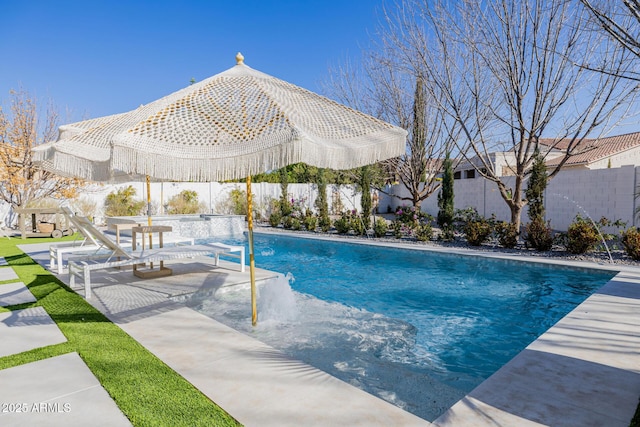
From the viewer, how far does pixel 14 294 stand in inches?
217

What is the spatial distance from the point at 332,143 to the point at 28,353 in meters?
3.36

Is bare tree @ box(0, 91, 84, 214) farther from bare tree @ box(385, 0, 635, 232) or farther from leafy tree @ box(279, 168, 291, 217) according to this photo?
bare tree @ box(385, 0, 635, 232)

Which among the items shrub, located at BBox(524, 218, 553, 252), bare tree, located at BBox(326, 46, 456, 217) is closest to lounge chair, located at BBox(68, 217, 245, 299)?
shrub, located at BBox(524, 218, 553, 252)

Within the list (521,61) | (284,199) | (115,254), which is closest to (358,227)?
(284,199)

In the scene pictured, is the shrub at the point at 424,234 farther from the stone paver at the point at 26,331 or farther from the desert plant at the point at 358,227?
the stone paver at the point at 26,331

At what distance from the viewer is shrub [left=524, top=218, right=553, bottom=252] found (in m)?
9.73

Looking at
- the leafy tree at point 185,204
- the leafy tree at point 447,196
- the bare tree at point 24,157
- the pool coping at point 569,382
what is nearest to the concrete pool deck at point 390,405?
the pool coping at point 569,382

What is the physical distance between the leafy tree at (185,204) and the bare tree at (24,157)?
425 centimetres

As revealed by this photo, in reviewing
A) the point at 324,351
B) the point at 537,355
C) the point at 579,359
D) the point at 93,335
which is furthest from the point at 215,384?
the point at 579,359

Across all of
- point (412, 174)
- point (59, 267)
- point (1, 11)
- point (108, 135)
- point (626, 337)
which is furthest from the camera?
point (412, 174)

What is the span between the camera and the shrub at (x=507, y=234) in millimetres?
10306

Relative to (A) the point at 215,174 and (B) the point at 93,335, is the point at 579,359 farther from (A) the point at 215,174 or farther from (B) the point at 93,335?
(B) the point at 93,335

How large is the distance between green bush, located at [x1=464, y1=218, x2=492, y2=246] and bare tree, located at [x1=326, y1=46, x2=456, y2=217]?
352cm

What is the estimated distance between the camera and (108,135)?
3371 mm
